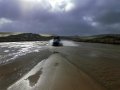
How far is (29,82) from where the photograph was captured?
A: 1308 centimetres

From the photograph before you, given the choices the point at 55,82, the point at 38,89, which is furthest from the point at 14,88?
the point at 55,82

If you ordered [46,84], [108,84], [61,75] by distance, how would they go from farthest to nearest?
1. [61,75]
2. [108,84]
3. [46,84]

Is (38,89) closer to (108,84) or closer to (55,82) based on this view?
(55,82)

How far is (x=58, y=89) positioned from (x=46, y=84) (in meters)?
1.29

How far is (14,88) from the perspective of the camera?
12.0 meters

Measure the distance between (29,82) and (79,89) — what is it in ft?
12.2

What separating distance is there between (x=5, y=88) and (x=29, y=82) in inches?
67.6

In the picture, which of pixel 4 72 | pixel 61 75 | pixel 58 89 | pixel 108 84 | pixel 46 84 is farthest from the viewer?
pixel 4 72

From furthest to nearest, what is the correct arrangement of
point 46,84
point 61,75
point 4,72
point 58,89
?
point 4,72, point 61,75, point 46,84, point 58,89

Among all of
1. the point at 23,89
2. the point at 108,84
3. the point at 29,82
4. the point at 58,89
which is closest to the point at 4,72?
the point at 29,82

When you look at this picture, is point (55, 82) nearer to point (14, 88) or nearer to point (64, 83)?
point (64, 83)

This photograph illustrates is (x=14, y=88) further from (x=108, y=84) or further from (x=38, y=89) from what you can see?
(x=108, y=84)

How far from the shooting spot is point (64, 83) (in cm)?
1276

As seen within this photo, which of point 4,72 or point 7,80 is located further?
point 4,72
